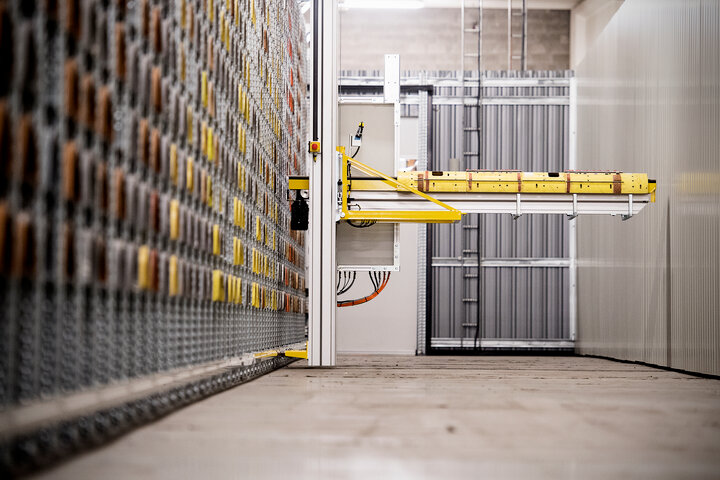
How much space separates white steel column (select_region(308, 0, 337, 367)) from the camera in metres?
8.43

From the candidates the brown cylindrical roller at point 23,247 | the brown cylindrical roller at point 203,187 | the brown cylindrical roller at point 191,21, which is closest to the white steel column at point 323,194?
the brown cylindrical roller at point 203,187

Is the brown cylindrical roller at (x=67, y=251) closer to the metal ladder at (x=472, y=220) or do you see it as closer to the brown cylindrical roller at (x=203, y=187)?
the brown cylindrical roller at (x=203, y=187)

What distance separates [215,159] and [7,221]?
3.17 meters

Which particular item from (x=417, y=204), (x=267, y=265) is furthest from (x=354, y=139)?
(x=267, y=265)

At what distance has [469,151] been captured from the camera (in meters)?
14.7

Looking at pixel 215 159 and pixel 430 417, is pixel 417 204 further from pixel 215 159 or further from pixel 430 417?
pixel 430 417

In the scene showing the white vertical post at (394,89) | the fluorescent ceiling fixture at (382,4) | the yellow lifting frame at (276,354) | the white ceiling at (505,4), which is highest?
the white ceiling at (505,4)

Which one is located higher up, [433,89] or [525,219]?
[433,89]

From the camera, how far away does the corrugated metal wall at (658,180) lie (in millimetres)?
8570

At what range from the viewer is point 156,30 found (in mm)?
4320

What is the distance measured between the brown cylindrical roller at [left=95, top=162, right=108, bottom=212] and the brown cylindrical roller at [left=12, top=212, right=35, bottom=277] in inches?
26.0

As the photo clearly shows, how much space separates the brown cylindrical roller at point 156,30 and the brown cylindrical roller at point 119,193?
36.1 inches

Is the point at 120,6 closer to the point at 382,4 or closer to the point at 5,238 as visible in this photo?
the point at 5,238

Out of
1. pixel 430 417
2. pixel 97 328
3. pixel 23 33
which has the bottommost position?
pixel 430 417
